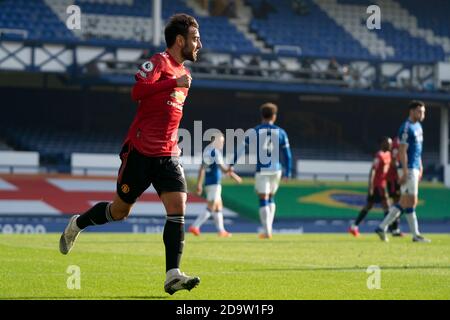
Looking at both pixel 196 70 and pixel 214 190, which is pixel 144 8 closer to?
pixel 196 70

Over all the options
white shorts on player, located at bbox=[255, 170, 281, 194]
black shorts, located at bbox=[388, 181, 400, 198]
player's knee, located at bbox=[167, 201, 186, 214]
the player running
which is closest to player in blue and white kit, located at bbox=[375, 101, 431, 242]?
white shorts on player, located at bbox=[255, 170, 281, 194]

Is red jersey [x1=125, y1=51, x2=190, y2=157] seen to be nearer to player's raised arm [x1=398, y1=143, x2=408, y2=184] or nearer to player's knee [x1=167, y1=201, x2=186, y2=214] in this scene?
player's knee [x1=167, y1=201, x2=186, y2=214]

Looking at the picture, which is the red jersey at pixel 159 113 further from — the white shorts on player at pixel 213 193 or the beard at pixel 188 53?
the white shorts on player at pixel 213 193

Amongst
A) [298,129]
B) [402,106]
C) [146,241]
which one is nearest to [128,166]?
[146,241]

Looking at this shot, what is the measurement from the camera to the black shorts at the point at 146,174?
9703 mm

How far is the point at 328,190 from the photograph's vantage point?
35625mm

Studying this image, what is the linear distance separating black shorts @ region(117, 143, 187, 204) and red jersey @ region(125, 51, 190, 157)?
7 centimetres

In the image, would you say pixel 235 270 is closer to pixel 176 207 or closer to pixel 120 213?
pixel 120 213

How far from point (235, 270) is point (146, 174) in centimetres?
282

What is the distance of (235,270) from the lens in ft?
40.1

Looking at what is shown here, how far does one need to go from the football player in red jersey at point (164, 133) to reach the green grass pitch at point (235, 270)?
0.81 metres

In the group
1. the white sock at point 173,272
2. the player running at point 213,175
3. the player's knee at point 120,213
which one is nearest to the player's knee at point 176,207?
the white sock at point 173,272

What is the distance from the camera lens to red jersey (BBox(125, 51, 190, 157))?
9.58 metres
